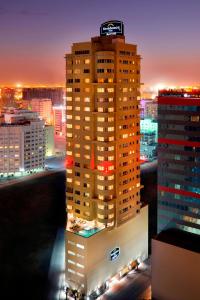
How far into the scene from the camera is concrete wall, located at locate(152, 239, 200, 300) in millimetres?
38250

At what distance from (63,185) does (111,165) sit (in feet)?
121

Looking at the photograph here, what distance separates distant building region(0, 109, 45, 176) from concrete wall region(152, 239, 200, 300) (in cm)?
5342

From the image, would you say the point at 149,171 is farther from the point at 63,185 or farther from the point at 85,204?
the point at 85,204

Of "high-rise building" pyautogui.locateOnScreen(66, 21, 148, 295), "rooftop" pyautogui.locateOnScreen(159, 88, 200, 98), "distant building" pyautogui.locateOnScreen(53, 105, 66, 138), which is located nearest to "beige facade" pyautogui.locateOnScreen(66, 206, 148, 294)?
"high-rise building" pyautogui.locateOnScreen(66, 21, 148, 295)

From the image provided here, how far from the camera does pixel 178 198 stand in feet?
146

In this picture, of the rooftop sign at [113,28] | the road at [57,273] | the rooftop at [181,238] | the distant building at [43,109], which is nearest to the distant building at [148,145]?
the distant building at [43,109]

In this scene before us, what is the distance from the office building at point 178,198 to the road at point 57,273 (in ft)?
35.9

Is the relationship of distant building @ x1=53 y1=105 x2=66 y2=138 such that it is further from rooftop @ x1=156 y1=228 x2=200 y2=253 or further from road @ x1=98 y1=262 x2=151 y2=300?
rooftop @ x1=156 y1=228 x2=200 y2=253

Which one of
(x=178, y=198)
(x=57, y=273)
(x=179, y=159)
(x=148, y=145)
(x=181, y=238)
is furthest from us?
(x=148, y=145)

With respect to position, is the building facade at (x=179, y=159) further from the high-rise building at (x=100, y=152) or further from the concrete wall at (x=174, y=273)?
the concrete wall at (x=174, y=273)

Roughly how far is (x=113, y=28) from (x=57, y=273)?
Answer: 30.7 metres

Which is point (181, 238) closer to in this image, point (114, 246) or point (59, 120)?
point (114, 246)

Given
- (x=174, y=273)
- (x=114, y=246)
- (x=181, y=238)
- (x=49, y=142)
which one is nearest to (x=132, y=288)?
(x=114, y=246)

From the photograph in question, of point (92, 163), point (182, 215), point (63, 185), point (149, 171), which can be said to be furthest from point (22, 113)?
point (182, 215)
